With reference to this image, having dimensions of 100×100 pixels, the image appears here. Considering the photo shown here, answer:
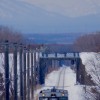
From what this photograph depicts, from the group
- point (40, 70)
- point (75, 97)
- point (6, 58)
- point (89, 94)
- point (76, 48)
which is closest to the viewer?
point (6, 58)

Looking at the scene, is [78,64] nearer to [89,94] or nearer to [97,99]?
[89,94]

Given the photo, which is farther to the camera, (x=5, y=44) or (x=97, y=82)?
(x=97, y=82)

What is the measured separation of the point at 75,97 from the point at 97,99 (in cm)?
909

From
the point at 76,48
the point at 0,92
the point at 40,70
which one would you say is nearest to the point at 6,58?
the point at 0,92

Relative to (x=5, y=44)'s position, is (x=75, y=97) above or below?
below

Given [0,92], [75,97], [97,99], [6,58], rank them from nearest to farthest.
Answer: [6,58]
[0,92]
[97,99]
[75,97]

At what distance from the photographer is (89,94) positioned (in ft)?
116

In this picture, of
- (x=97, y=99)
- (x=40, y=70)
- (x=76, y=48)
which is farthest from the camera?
(x=76, y=48)

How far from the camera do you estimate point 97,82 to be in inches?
1403

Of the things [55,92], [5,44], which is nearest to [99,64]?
[55,92]

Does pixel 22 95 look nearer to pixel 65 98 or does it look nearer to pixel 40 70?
pixel 65 98

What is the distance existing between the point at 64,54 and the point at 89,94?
27.2 metres

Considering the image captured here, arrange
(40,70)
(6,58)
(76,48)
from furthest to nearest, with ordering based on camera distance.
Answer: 1. (76,48)
2. (40,70)
3. (6,58)

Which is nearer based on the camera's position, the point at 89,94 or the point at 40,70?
the point at 89,94
